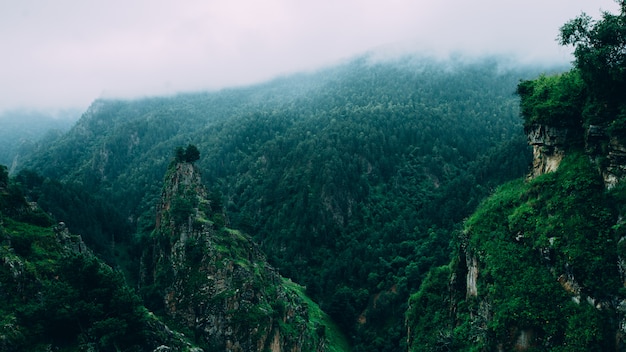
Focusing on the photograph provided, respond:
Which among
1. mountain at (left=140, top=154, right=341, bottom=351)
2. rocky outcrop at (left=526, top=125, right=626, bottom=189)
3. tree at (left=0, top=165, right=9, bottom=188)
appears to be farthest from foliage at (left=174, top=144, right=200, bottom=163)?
rocky outcrop at (left=526, top=125, right=626, bottom=189)

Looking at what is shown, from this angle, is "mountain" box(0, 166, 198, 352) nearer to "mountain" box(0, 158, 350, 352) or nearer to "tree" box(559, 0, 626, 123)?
"mountain" box(0, 158, 350, 352)

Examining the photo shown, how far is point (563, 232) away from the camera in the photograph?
34.5 metres

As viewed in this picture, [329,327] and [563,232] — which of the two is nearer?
[563,232]

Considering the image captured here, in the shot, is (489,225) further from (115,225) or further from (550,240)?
(115,225)

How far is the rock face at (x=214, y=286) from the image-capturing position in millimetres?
61438

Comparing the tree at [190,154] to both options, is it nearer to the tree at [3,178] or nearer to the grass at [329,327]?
the grass at [329,327]

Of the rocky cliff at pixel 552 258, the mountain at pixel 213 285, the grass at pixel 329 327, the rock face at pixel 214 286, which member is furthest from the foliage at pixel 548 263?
the grass at pixel 329 327

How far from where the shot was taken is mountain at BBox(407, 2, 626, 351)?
103 feet

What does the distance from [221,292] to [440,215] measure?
3233 inches

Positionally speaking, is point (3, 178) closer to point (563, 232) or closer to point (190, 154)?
point (190, 154)

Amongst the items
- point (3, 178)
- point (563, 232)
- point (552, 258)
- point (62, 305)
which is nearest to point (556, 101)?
point (563, 232)

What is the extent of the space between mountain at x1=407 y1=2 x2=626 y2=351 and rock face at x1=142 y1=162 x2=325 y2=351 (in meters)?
27.3

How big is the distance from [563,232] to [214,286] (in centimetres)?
4324

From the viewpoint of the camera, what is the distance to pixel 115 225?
106 meters
